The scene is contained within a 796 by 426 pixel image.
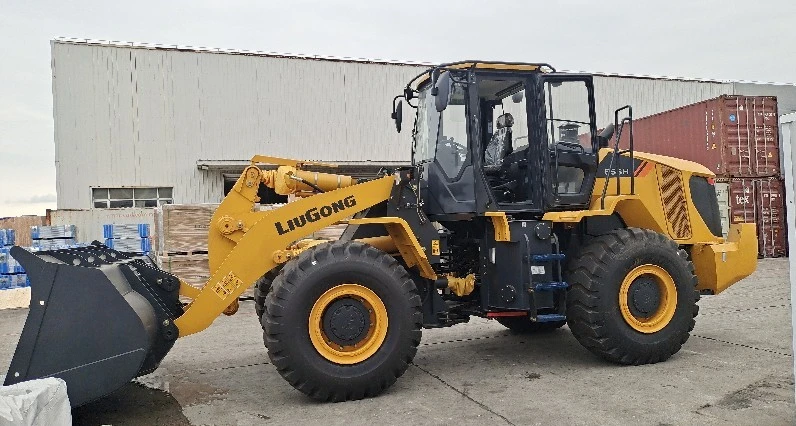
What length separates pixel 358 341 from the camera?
531cm

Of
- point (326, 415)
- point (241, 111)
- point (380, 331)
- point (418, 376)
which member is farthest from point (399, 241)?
point (241, 111)

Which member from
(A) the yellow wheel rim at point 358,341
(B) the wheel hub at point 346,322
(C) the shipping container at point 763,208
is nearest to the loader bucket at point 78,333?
(A) the yellow wheel rim at point 358,341

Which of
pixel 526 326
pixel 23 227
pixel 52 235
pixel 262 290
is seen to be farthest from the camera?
pixel 23 227

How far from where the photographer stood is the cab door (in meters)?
6.35

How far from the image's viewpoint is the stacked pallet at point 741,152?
15.8 m

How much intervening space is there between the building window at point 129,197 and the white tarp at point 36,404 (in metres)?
16.0

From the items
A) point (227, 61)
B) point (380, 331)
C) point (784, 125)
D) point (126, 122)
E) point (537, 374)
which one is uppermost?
point (227, 61)

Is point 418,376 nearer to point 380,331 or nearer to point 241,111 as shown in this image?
point 380,331

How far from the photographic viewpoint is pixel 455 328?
8.54 metres

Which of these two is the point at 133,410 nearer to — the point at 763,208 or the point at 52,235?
the point at 52,235

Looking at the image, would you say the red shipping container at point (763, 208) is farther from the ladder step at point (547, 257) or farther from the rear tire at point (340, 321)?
the rear tire at point (340, 321)

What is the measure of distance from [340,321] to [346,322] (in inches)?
2.1

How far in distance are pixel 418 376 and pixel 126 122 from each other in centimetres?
1652

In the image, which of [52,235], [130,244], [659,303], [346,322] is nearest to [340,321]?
[346,322]
